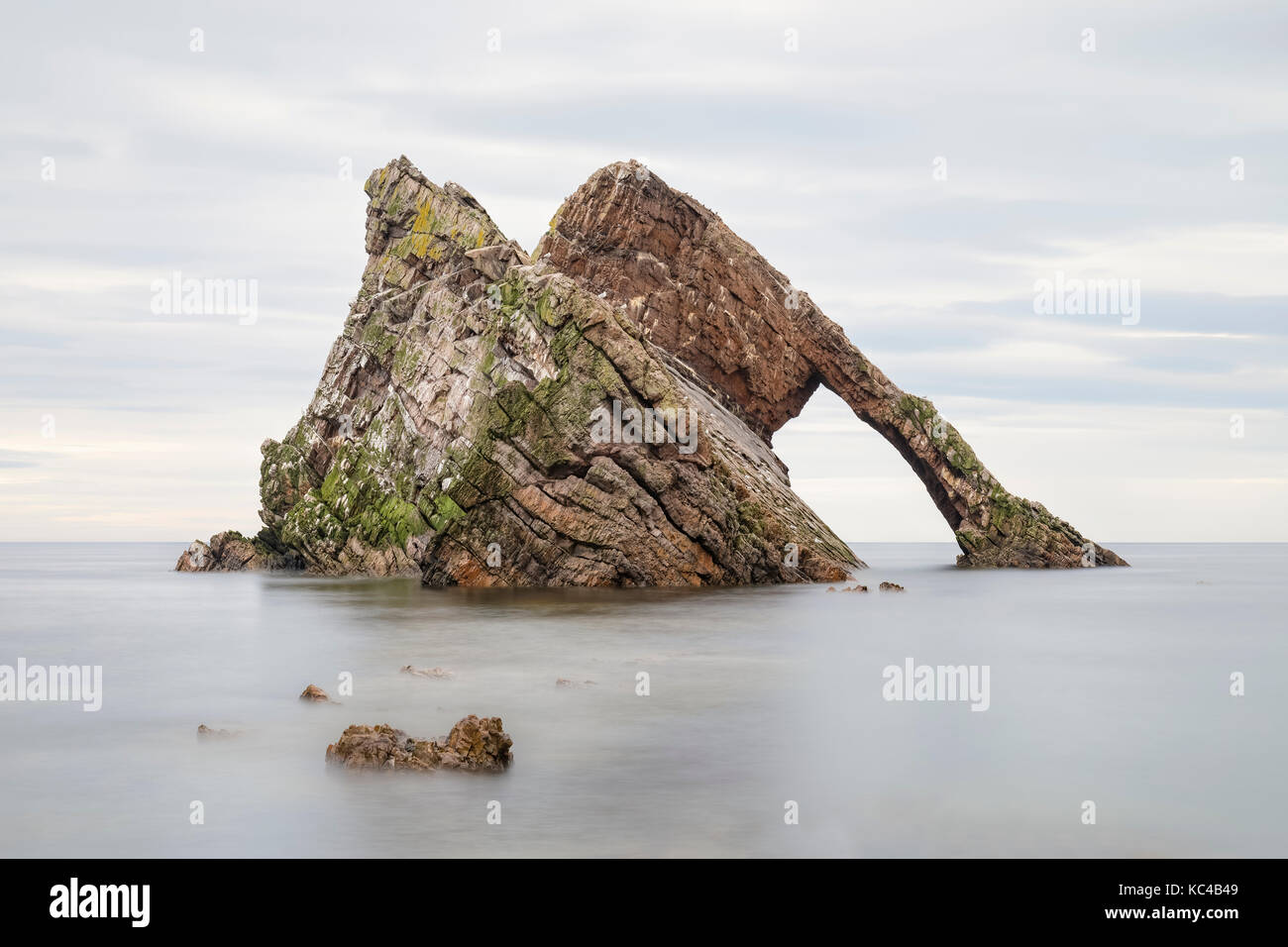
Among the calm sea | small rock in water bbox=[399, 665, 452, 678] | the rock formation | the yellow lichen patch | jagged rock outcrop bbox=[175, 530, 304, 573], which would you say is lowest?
the calm sea

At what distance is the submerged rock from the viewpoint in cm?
1830

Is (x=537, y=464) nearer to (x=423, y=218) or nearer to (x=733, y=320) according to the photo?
(x=733, y=320)

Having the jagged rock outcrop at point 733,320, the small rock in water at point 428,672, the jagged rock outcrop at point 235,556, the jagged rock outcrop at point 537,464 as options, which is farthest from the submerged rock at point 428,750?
the jagged rock outcrop at point 235,556

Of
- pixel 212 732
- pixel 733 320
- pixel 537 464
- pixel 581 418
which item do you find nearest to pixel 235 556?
pixel 733 320

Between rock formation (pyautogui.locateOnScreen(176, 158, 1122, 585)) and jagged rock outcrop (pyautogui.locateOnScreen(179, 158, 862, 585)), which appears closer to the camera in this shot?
jagged rock outcrop (pyautogui.locateOnScreen(179, 158, 862, 585))

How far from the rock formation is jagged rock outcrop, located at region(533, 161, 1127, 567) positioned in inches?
4.9

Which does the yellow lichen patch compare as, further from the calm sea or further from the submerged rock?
the submerged rock

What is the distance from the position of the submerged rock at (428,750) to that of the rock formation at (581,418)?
34731mm

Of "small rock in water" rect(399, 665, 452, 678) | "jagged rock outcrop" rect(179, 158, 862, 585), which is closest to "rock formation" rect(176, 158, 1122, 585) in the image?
"jagged rock outcrop" rect(179, 158, 862, 585)

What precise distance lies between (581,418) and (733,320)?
26.0 metres

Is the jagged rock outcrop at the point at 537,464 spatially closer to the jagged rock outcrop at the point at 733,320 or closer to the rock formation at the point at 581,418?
the rock formation at the point at 581,418
